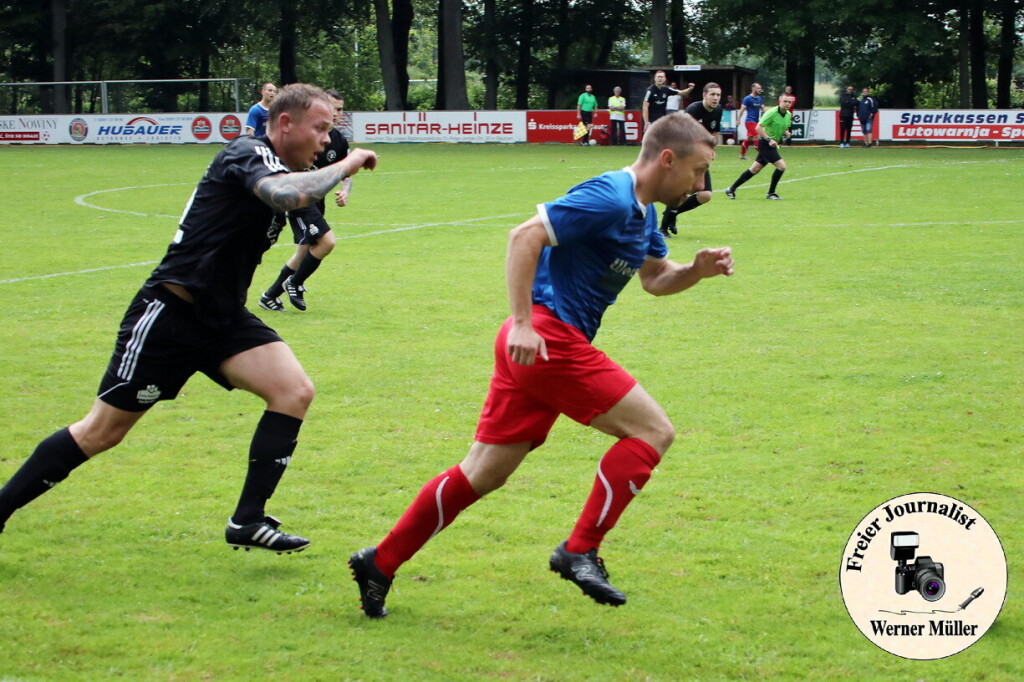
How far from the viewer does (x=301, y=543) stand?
4801 mm

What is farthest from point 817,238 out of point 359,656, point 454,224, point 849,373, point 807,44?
point 807,44

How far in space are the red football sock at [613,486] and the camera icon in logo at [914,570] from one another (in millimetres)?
888

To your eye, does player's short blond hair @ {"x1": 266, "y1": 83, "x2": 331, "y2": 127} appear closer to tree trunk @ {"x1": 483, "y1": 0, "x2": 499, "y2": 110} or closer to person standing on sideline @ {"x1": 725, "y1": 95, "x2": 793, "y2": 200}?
person standing on sideline @ {"x1": 725, "y1": 95, "x2": 793, "y2": 200}

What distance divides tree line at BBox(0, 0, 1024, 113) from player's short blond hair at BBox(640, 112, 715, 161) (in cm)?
4190

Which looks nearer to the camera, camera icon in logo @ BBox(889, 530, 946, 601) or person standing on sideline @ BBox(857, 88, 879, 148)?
camera icon in logo @ BBox(889, 530, 946, 601)

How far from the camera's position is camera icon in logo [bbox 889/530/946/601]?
3.78m

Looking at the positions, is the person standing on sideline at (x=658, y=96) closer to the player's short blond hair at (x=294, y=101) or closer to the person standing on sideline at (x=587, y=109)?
the player's short blond hair at (x=294, y=101)

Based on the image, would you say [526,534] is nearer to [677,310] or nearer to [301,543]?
[301,543]

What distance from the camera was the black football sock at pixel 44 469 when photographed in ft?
15.7

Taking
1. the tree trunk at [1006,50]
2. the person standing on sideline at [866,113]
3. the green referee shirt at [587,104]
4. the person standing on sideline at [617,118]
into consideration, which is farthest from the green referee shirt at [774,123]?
the tree trunk at [1006,50]

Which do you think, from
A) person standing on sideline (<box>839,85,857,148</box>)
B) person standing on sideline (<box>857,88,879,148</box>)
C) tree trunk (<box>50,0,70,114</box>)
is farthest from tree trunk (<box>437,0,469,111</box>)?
tree trunk (<box>50,0,70,114</box>)

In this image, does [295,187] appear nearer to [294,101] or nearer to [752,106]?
[294,101]

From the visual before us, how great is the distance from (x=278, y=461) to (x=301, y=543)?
0.35 meters

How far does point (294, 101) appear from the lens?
470cm
